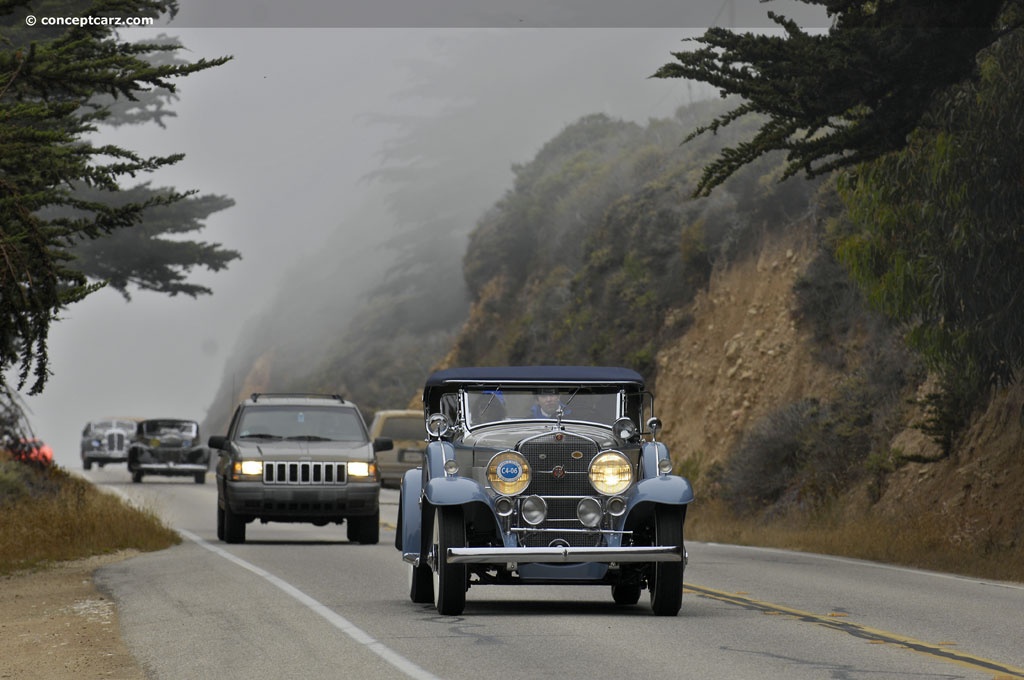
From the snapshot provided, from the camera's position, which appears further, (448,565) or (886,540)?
(886,540)

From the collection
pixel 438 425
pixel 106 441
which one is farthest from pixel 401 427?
pixel 438 425

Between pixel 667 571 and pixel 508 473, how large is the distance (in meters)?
1.55

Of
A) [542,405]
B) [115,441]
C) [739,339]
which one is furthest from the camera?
[115,441]

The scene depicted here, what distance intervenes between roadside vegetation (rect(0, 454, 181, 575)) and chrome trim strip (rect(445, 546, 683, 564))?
8.44m

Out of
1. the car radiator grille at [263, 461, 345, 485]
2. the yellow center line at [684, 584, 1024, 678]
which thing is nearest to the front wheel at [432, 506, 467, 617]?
the yellow center line at [684, 584, 1024, 678]

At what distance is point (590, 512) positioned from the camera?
13492mm

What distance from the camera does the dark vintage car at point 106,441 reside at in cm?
5659

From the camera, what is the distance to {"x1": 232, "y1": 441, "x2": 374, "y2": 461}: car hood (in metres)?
22.8

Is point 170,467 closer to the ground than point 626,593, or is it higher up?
higher up

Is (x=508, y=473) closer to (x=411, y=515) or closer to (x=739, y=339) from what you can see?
(x=411, y=515)

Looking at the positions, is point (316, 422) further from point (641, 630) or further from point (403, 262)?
point (403, 262)

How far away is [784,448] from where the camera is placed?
31359mm

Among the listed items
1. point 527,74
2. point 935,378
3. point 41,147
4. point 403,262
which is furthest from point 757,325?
point 527,74

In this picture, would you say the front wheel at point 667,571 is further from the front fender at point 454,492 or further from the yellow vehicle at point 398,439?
the yellow vehicle at point 398,439
